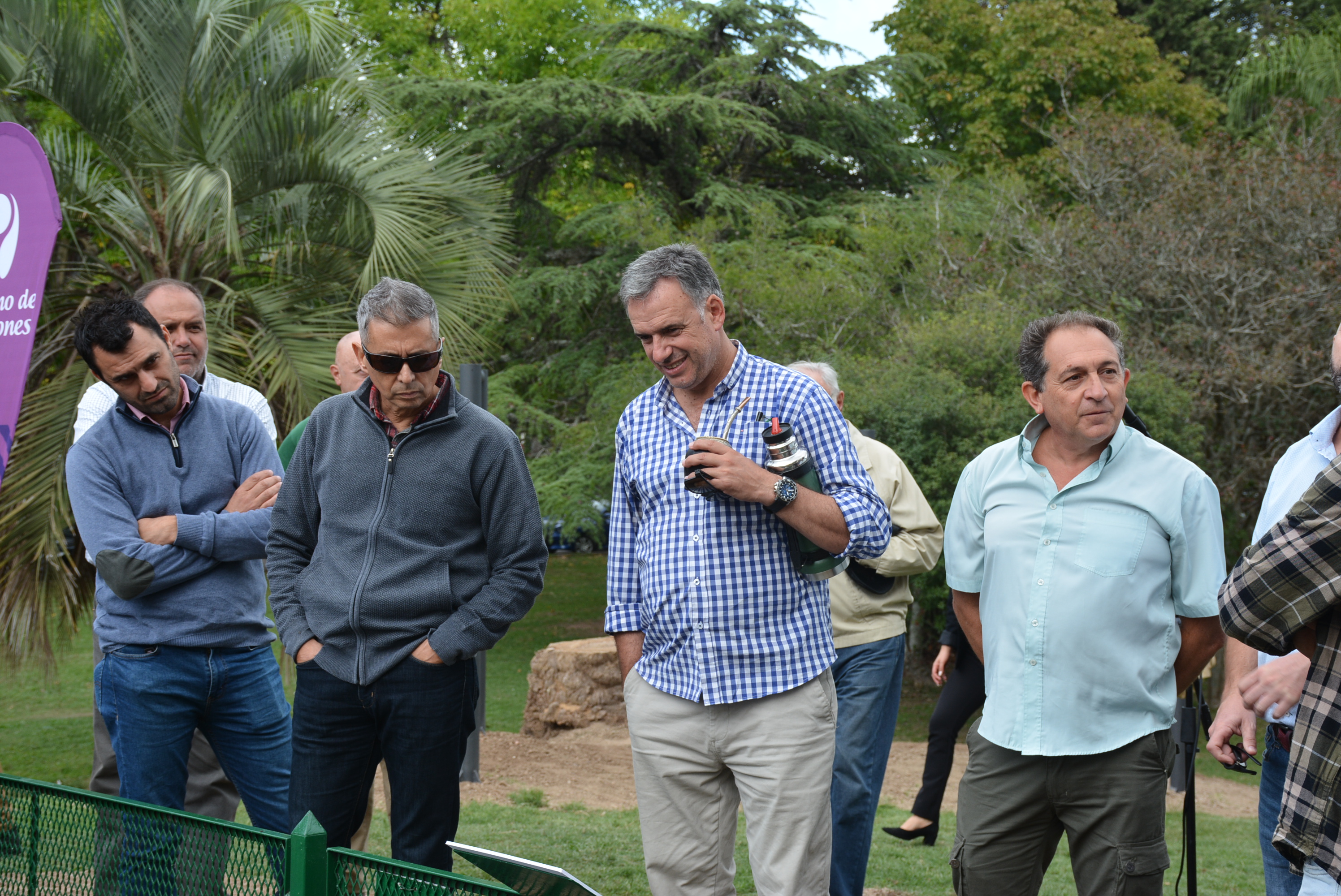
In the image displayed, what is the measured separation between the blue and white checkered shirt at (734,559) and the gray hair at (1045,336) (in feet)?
1.81

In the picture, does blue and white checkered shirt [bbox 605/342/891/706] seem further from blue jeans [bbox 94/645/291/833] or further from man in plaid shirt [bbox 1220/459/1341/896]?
blue jeans [bbox 94/645/291/833]

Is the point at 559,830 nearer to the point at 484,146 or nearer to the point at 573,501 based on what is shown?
the point at 573,501

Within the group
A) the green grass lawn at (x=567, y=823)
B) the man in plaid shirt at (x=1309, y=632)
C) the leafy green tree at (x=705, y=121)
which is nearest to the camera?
the man in plaid shirt at (x=1309, y=632)

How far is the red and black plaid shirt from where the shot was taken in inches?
131

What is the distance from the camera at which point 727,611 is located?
307 cm

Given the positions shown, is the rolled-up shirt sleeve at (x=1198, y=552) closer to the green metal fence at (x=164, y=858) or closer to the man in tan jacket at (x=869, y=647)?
the man in tan jacket at (x=869, y=647)

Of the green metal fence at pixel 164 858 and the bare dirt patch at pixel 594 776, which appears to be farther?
the bare dirt patch at pixel 594 776

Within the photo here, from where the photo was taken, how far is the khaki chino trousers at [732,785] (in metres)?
3.03

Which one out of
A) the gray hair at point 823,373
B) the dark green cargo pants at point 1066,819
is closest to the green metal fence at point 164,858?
the dark green cargo pants at point 1066,819

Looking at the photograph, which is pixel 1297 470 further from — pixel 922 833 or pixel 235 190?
pixel 235 190

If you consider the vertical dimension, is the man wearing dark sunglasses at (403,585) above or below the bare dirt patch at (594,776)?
above

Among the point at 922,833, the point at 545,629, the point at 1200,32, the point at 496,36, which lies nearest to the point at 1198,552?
the point at 922,833

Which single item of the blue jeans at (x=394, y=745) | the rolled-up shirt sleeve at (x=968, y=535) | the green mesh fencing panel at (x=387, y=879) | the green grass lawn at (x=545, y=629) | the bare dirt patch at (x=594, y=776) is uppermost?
the rolled-up shirt sleeve at (x=968, y=535)

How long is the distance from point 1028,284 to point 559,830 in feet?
31.2
